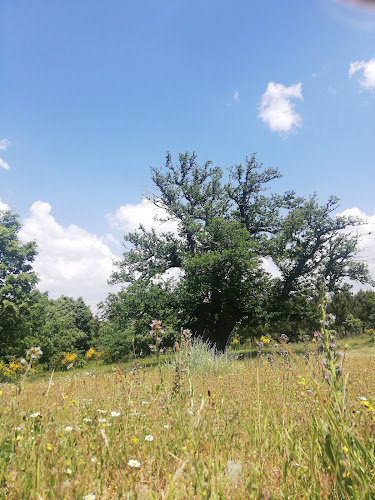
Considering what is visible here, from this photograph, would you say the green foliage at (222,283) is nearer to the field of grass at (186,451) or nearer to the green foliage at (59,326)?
the green foliage at (59,326)

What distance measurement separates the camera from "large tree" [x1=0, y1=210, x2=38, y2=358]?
1762 cm

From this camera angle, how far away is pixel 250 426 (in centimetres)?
306

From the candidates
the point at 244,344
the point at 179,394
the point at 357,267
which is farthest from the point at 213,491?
the point at 244,344

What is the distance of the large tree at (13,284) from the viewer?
17625mm

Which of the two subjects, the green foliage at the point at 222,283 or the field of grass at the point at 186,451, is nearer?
the field of grass at the point at 186,451

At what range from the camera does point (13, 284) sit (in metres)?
19.3

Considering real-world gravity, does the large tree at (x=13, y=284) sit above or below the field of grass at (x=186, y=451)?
above

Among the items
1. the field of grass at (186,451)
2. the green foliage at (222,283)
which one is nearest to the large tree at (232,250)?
the green foliage at (222,283)

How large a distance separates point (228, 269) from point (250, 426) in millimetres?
15696

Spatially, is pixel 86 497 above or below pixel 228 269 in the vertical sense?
below

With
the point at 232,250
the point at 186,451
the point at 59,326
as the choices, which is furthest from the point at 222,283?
the point at 59,326

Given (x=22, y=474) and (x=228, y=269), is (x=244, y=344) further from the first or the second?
(x=22, y=474)

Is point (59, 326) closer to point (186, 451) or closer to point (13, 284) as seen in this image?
point (13, 284)

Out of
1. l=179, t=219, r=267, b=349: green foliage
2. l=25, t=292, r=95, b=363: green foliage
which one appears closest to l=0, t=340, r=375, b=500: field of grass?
l=179, t=219, r=267, b=349: green foliage
